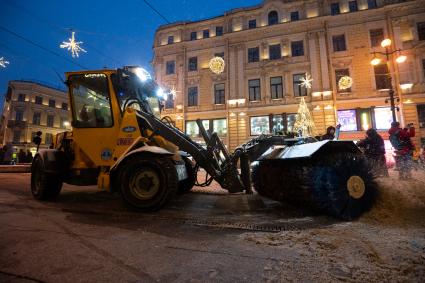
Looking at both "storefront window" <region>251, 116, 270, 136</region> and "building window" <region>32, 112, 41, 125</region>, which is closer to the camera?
"storefront window" <region>251, 116, 270, 136</region>

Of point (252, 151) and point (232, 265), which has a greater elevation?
point (252, 151)

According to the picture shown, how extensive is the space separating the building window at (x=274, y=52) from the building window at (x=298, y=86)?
2.98 metres

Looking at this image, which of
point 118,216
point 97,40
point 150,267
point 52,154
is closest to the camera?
point 150,267

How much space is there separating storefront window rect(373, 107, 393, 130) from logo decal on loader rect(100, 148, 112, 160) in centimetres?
2438

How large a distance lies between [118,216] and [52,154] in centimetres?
263

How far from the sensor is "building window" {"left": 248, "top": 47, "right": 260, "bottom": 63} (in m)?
26.2

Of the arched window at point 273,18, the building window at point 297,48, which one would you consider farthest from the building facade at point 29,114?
the building window at point 297,48

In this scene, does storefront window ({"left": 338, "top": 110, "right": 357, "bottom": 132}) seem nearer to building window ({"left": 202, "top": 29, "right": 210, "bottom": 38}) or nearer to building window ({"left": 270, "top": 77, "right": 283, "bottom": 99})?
building window ({"left": 270, "top": 77, "right": 283, "bottom": 99})

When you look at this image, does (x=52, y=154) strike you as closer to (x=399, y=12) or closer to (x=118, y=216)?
(x=118, y=216)

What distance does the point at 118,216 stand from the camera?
4.12m

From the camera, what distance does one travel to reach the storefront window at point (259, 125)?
24875mm

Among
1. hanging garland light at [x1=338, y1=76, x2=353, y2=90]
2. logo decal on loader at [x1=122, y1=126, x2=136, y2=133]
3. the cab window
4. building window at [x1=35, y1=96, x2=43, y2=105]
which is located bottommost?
logo decal on loader at [x1=122, y1=126, x2=136, y2=133]

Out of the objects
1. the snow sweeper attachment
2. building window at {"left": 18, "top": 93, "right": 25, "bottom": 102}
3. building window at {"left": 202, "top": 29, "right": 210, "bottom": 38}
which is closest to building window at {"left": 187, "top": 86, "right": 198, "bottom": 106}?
building window at {"left": 202, "top": 29, "right": 210, "bottom": 38}

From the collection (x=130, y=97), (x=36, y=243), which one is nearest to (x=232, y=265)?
(x=36, y=243)
